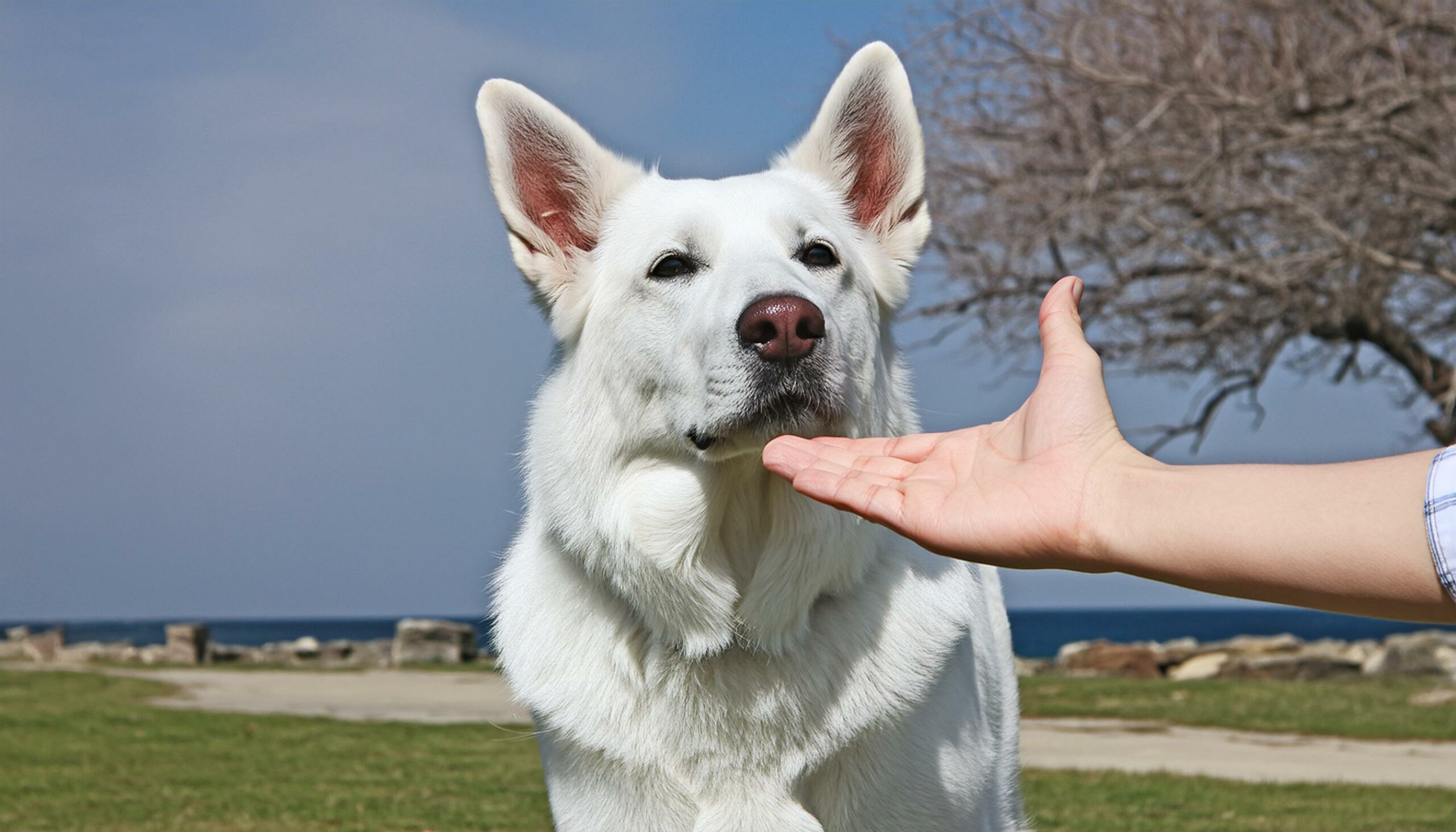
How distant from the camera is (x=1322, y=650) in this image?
18.8m

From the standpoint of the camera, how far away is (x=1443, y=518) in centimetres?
197

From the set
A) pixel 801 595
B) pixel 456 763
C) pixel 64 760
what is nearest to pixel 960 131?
pixel 456 763

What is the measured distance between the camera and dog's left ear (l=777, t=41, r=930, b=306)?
3.98 meters

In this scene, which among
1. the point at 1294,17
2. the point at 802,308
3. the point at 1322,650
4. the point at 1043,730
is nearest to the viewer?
the point at 802,308

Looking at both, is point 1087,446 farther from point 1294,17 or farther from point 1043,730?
point 1294,17

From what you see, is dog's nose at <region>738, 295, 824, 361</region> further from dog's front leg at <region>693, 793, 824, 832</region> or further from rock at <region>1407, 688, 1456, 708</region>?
rock at <region>1407, 688, 1456, 708</region>

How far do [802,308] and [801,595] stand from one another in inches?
32.1

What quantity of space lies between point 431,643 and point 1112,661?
1058cm

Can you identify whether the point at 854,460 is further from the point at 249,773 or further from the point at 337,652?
the point at 337,652

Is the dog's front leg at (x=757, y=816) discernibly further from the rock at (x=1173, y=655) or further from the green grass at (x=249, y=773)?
the rock at (x=1173, y=655)

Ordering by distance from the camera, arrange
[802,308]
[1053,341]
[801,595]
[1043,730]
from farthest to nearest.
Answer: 1. [1043,730]
2. [801,595]
3. [802,308]
4. [1053,341]

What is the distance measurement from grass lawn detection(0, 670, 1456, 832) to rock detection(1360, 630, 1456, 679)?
354 inches

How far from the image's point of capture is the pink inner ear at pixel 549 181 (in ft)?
13.1

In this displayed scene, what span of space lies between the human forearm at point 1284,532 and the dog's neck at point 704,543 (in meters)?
1.29
